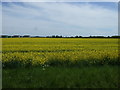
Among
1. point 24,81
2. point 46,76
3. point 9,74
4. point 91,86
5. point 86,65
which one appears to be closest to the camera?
point 91,86

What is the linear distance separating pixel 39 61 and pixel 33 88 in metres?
4.05

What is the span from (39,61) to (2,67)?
5.94 feet

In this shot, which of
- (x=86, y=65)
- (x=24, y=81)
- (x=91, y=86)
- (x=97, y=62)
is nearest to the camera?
(x=91, y=86)

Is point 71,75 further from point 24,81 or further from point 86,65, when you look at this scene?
point 86,65

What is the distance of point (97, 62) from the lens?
1028 centimetres

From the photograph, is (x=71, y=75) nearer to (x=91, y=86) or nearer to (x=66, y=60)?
(x=91, y=86)

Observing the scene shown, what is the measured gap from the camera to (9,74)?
26.2 feet

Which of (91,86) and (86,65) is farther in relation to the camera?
(86,65)

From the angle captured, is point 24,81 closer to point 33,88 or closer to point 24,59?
point 33,88

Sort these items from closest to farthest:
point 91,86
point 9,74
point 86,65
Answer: point 91,86, point 9,74, point 86,65

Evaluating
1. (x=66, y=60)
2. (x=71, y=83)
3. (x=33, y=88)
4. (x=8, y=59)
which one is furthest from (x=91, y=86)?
(x=8, y=59)

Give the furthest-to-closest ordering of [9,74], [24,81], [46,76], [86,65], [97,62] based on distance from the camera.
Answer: [97,62]
[86,65]
[9,74]
[46,76]
[24,81]

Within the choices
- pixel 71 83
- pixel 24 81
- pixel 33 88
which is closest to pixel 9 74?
pixel 24 81

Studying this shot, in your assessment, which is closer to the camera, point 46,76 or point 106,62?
point 46,76
